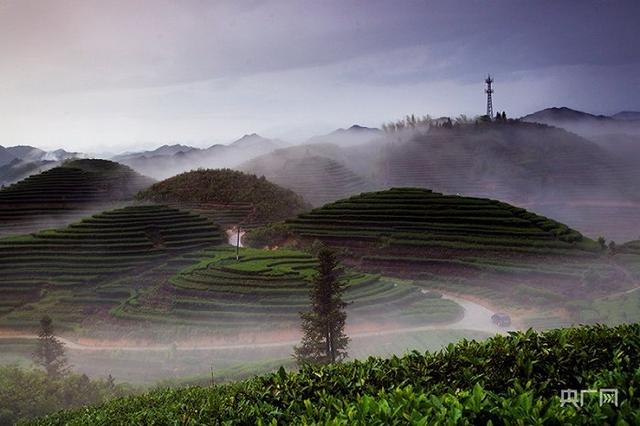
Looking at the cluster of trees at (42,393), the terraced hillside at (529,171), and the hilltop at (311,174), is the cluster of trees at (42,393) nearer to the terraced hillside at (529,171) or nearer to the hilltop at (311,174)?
the hilltop at (311,174)

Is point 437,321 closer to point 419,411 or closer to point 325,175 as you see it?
point 419,411

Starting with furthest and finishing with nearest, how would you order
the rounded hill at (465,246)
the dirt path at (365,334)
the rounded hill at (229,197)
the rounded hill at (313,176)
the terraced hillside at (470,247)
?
1. the rounded hill at (313,176)
2. the rounded hill at (229,197)
3. the rounded hill at (465,246)
4. the terraced hillside at (470,247)
5. the dirt path at (365,334)

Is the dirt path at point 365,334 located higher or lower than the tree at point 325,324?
lower

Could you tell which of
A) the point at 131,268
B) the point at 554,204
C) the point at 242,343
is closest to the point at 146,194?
the point at 131,268

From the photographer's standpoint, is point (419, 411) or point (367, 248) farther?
→ point (367, 248)

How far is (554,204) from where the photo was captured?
4641 cm

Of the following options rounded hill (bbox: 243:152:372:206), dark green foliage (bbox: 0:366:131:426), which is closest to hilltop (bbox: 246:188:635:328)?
rounded hill (bbox: 243:152:372:206)

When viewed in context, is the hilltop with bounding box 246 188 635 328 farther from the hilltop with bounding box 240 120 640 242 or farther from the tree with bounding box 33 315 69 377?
the tree with bounding box 33 315 69 377

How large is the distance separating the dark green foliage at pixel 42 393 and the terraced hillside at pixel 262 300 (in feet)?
23.4

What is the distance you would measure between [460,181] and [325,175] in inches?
588

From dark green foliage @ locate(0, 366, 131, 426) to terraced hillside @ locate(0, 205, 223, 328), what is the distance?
8921 millimetres

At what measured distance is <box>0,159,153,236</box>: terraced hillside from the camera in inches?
1617

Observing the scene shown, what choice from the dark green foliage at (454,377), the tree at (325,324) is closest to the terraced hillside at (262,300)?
the tree at (325,324)

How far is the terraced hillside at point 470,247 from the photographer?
26.0 meters
